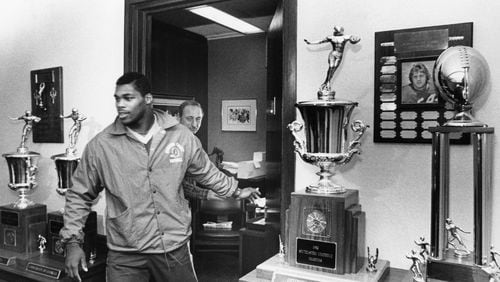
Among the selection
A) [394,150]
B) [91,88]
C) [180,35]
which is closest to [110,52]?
[91,88]

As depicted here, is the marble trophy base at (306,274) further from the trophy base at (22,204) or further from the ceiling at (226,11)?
the trophy base at (22,204)

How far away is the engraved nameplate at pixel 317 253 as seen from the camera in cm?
179

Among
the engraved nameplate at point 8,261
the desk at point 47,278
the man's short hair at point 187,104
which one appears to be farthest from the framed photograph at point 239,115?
the engraved nameplate at point 8,261

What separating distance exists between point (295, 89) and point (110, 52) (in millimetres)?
1490

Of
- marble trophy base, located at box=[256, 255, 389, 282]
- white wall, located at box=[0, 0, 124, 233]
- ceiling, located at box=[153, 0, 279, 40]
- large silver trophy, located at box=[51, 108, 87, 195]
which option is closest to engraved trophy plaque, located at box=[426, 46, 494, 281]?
marble trophy base, located at box=[256, 255, 389, 282]

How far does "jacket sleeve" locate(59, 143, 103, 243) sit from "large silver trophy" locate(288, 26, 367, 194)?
1.16 m

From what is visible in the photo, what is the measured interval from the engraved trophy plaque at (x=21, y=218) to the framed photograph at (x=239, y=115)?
4.59 feet

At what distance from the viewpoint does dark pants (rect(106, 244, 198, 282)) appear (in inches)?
88.4

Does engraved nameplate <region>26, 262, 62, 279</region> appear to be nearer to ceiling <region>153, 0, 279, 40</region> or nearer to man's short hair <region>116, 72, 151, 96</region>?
man's short hair <region>116, 72, 151, 96</region>

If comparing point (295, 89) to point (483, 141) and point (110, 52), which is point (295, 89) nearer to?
point (483, 141)

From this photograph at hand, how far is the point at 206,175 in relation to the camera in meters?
2.40

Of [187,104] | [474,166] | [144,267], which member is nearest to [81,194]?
[144,267]

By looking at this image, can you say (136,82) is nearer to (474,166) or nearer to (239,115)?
(239,115)

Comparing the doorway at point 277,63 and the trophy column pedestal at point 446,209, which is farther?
the doorway at point 277,63
